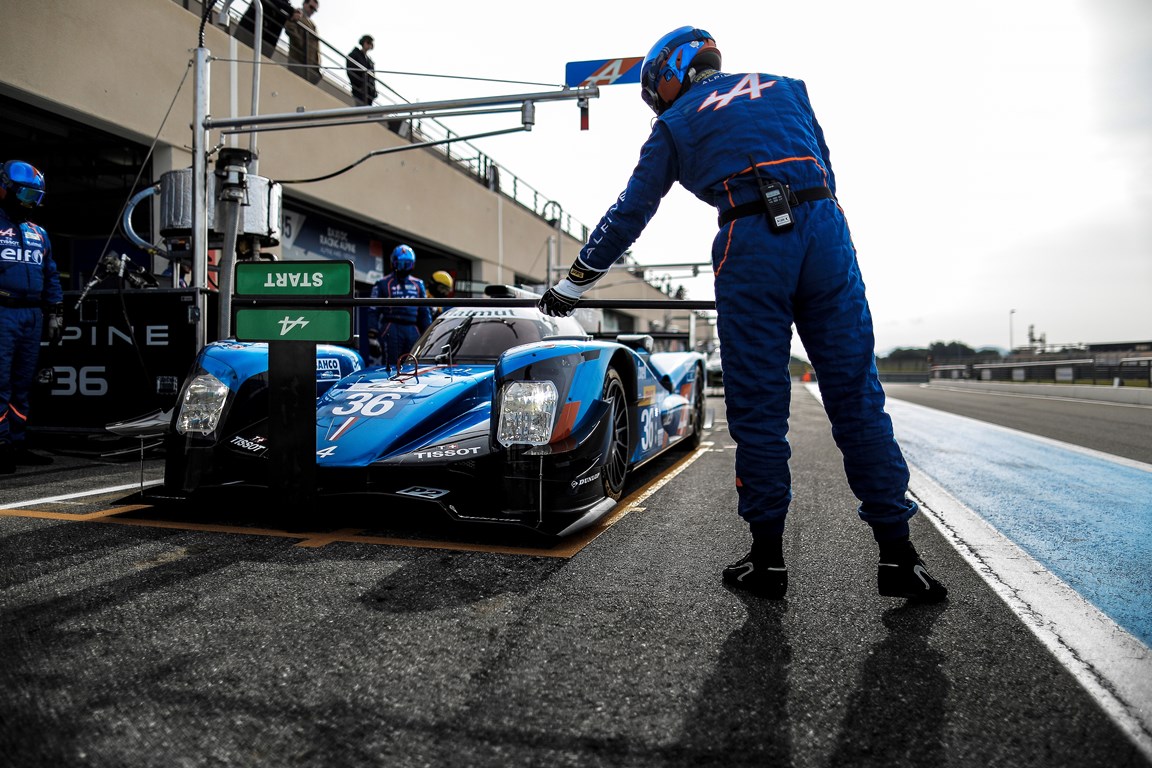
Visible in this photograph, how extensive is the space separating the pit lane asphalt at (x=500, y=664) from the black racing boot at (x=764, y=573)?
0.06 metres

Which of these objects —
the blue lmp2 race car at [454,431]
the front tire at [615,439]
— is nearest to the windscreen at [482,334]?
the blue lmp2 race car at [454,431]

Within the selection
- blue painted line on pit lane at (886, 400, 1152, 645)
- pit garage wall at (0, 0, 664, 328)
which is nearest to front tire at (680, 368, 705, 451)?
blue painted line on pit lane at (886, 400, 1152, 645)

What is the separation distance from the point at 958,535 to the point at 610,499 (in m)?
1.42

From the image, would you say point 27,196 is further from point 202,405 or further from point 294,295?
point 294,295

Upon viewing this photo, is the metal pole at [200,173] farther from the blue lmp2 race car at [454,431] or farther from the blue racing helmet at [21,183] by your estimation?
the blue lmp2 race car at [454,431]

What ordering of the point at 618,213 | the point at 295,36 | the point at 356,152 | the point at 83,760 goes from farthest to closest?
the point at 356,152 → the point at 295,36 → the point at 618,213 → the point at 83,760

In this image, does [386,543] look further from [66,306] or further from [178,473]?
[66,306]

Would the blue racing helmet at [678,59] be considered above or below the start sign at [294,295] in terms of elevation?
above

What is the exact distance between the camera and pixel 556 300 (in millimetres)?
2693

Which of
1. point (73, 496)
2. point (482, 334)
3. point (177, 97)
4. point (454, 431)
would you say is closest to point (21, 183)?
point (73, 496)

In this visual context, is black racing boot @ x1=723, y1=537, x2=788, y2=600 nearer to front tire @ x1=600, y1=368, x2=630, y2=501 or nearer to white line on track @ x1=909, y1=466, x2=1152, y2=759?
white line on track @ x1=909, y1=466, x2=1152, y2=759

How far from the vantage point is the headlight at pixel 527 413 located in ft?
8.87

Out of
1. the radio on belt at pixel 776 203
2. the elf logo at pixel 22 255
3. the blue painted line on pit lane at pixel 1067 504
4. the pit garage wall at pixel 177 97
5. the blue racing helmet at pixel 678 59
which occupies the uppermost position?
the pit garage wall at pixel 177 97

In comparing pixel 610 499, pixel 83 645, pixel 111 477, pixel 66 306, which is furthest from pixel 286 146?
pixel 83 645
